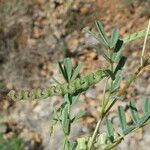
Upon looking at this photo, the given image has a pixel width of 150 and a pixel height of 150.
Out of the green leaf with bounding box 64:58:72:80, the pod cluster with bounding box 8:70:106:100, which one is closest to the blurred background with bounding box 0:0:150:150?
the green leaf with bounding box 64:58:72:80

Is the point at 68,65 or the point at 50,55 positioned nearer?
the point at 68,65

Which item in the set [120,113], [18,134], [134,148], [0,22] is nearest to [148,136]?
[134,148]

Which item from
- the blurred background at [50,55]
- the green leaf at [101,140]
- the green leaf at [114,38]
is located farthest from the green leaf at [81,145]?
the blurred background at [50,55]

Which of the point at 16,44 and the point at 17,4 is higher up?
the point at 17,4

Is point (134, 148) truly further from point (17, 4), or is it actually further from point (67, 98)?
point (67, 98)

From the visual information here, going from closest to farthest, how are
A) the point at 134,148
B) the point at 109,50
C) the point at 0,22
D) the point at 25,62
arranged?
the point at 109,50 < the point at 134,148 < the point at 25,62 < the point at 0,22

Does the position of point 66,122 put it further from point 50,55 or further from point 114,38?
point 50,55

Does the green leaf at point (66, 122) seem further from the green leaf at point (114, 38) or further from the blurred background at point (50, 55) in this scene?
the blurred background at point (50, 55)

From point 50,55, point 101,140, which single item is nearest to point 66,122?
point 101,140
